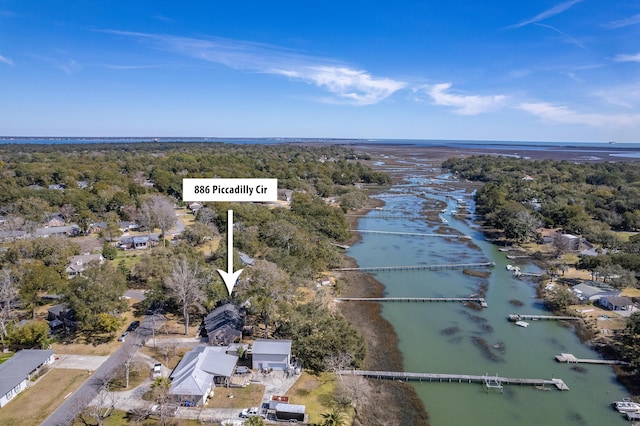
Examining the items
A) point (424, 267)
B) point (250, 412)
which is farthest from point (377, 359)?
point (424, 267)

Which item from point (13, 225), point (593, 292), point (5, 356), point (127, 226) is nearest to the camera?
point (5, 356)

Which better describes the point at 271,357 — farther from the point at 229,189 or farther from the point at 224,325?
the point at 229,189

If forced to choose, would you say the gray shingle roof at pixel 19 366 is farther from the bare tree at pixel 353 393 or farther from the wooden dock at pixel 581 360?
the wooden dock at pixel 581 360

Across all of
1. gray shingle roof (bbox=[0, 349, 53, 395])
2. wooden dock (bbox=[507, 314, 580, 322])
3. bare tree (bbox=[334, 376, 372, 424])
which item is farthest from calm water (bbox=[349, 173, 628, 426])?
gray shingle roof (bbox=[0, 349, 53, 395])

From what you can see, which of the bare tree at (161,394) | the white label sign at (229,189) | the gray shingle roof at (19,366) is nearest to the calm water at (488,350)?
the bare tree at (161,394)

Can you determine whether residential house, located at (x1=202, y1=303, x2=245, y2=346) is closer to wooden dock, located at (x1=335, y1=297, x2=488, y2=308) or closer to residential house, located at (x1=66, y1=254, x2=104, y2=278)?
wooden dock, located at (x1=335, y1=297, x2=488, y2=308)

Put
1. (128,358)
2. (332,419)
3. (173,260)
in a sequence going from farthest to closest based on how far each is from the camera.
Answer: (173,260)
(128,358)
(332,419)
